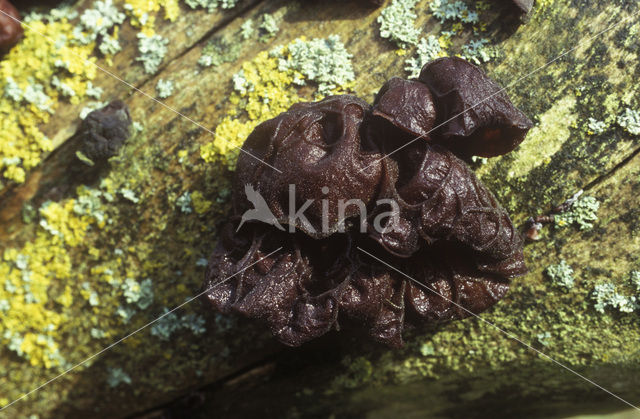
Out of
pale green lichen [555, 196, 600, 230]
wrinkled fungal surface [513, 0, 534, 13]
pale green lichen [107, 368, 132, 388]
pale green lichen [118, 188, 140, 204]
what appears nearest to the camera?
wrinkled fungal surface [513, 0, 534, 13]

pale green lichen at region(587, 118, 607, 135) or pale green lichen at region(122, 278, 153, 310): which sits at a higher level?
pale green lichen at region(587, 118, 607, 135)

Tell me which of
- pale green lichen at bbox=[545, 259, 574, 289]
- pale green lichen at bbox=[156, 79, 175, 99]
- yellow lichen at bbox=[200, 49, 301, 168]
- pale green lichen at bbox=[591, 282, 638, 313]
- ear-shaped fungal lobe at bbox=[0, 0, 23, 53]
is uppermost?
ear-shaped fungal lobe at bbox=[0, 0, 23, 53]

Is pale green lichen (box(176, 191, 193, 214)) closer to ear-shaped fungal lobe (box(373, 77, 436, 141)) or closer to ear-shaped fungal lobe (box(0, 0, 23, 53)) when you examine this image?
ear-shaped fungal lobe (box(373, 77, 436, 141))

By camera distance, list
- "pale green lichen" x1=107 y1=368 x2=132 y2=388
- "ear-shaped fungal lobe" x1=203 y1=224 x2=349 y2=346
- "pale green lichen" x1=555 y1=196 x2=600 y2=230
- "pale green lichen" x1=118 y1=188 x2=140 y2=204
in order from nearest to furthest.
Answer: "ear-shaped fungal lobe" x1=203 y1=224 x2=349 y2=346 → "pale green lichen" x1=555 y1=196 x2=600 y2=230 → "pale green lichen" x1=118 y1=188 x2=140 y2=204 → "pale green lichen" x1=107 y1=368 x2=132 y2=388

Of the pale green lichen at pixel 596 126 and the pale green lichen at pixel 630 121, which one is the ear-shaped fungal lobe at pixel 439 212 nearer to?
the pale green lichen at pixel 596 126

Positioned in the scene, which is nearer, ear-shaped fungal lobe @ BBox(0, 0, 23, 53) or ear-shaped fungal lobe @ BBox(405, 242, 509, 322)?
ear-shaped fungal lobe @ BBox(405, 242, 509, 322)

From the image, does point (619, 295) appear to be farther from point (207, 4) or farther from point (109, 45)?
point (109, 45)

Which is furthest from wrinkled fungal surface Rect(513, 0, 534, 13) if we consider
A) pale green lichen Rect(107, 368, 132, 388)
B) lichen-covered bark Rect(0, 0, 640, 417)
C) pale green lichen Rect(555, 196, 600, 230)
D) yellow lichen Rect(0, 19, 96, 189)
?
pale green lichen Rect(107, 368, 132, 388)
